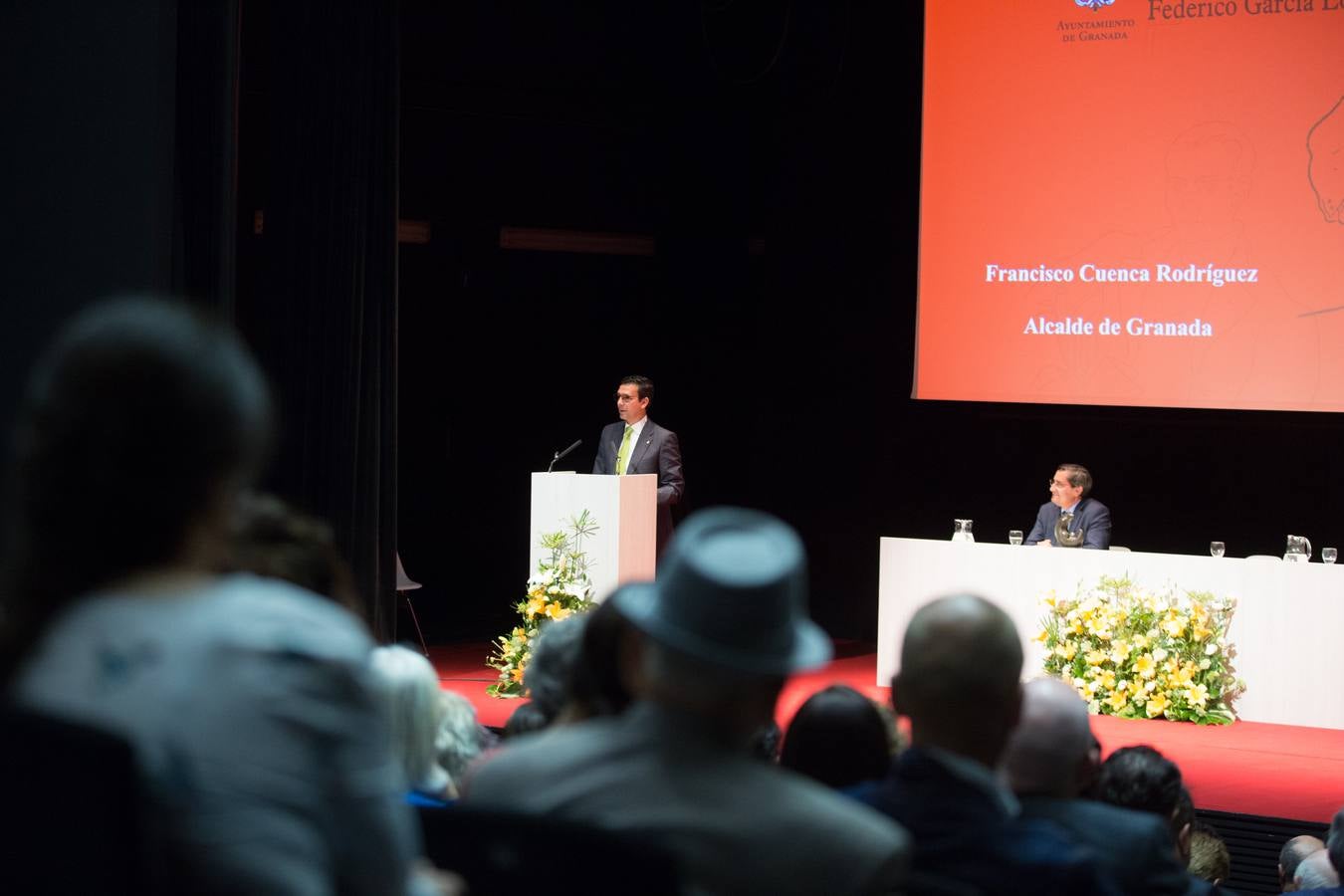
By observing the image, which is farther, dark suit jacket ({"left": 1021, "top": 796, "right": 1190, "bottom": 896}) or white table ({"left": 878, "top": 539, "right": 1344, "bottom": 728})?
white table ({"left": 878, "top": 539, "right": 1344, "bottom": 728})

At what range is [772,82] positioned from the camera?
9.40m

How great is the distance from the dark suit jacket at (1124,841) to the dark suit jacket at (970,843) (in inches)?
14.5

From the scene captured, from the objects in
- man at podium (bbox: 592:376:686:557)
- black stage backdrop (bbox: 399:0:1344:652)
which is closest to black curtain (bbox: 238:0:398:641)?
man at podium (bbox: 592:376:686:557)

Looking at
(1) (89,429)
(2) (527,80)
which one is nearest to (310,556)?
(1) (89,429)

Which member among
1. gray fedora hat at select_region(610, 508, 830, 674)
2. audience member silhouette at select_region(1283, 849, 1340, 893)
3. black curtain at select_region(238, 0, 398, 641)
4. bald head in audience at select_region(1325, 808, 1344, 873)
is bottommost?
audience member silhouette at select_region(1283, 849, 1340, 893)

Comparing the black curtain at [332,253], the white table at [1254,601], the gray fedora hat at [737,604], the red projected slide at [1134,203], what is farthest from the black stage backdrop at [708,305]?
the gray fedora hat at [737,604]

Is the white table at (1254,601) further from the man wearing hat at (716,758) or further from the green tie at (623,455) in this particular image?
the man wearing hat at (716,758)

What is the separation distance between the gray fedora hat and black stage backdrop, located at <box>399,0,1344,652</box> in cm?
761

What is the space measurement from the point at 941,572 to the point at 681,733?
6.54 metres

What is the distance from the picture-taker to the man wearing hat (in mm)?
1296

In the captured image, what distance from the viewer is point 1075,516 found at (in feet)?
25.0

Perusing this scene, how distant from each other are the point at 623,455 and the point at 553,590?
101 centimetres

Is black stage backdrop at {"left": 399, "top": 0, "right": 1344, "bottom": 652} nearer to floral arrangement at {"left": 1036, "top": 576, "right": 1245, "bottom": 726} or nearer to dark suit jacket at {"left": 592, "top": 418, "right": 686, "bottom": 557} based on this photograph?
floral arrangement at {"left": 1036, "top": 576, "right": 1245, "bottom": 726}

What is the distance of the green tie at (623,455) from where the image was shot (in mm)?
8023
